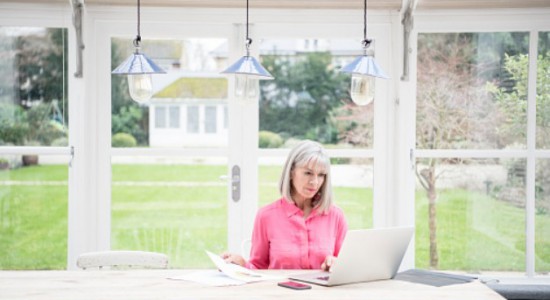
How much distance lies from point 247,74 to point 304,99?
1.62 meters

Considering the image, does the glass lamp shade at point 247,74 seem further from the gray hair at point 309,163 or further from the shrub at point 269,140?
the shrub at point 269,140

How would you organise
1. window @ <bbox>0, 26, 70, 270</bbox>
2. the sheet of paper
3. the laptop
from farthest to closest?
window @ <bbox>0, 26, 70, 270</bbox> → the sheet of paper → the laptop

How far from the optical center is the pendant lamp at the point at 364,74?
340 cm

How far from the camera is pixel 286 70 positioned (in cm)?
485

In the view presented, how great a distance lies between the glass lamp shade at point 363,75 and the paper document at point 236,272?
0.95 m

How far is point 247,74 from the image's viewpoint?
10.7 feet

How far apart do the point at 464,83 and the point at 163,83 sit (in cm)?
187

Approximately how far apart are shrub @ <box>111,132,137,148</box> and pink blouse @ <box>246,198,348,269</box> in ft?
4.75

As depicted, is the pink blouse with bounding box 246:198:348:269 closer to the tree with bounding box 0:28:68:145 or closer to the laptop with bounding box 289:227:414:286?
the laptop with bounding box 289:227:414:286

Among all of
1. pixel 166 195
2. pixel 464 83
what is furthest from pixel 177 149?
pixel 464 83

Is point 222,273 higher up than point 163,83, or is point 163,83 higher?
point 163,83

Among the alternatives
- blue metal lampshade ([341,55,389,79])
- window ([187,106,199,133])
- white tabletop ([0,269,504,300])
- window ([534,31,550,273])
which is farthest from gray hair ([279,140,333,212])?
window ([534,31,550,273])

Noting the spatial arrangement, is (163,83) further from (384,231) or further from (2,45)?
(384,231)

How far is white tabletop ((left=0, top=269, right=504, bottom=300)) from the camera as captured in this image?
9.36 feet
